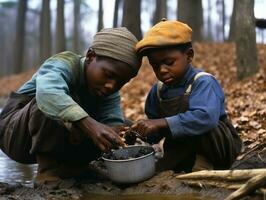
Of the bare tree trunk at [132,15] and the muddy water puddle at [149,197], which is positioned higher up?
the bare tree trunk at [132,15]

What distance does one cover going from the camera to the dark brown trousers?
3.25m

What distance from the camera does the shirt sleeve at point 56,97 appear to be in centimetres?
289

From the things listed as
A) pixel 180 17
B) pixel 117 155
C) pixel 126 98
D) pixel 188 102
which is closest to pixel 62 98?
pixel 117 155

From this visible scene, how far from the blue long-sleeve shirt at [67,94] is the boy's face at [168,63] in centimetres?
47

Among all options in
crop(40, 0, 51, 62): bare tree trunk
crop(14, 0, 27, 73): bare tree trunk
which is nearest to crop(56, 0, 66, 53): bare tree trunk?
crop(40, 0, 51, 62): bare tree trunk

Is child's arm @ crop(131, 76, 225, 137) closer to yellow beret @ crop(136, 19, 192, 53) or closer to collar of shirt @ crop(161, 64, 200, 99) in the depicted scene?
collar of shirt @ crop(161, 64, 200, 99)

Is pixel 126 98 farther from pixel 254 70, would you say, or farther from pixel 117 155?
pixel 117 155

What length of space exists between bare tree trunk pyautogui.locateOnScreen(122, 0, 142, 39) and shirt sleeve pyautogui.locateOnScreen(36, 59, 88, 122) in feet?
32.8

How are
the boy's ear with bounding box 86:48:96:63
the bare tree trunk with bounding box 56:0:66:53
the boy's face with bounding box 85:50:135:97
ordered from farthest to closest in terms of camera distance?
the bare tree trunk with bounding box 56:0:66:53 → the boy's ear with bounding box 86:48:96:63 → the boy's face with bounding box 85:50:135:97

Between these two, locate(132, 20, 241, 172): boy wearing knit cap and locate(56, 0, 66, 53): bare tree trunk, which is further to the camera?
locate(56, 0, 66, 53): bare tree trunk

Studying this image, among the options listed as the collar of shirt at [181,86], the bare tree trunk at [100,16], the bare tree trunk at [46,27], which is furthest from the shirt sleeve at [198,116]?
the bare tree trunk at [46,27]

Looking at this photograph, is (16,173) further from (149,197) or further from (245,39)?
(245,39)

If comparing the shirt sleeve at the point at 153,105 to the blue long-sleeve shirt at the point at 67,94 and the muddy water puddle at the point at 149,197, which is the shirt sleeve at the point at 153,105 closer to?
the blue long-sleeve shirt at the point at 67,94

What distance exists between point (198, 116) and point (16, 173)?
2.02m
